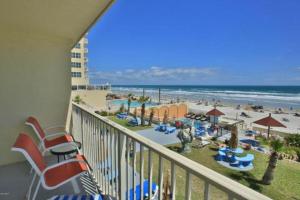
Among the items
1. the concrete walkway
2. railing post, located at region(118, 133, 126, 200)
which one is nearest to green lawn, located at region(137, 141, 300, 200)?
the concrete walkway

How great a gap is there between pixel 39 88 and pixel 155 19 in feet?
157

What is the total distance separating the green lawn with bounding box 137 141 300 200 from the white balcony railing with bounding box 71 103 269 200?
3078mm

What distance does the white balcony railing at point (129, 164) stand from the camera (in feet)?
2.71

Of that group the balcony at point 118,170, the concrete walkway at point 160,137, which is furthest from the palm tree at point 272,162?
the balcony at point 118,170

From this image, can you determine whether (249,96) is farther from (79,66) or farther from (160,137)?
(160,137)

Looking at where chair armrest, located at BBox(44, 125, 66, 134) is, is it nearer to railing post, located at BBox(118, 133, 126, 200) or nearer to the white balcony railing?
the white balcony railing

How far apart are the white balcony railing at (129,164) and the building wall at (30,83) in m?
0.43

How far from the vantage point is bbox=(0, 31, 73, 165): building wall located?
3100 mm

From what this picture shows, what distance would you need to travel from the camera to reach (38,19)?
2.72 m

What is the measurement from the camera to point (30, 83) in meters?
3.29

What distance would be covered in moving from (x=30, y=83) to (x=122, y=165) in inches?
97.5

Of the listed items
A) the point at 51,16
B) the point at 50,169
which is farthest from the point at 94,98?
the point at 50,169

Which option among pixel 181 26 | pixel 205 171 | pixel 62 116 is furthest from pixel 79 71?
pixel 181 26

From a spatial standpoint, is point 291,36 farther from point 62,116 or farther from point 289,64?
point 62,116
